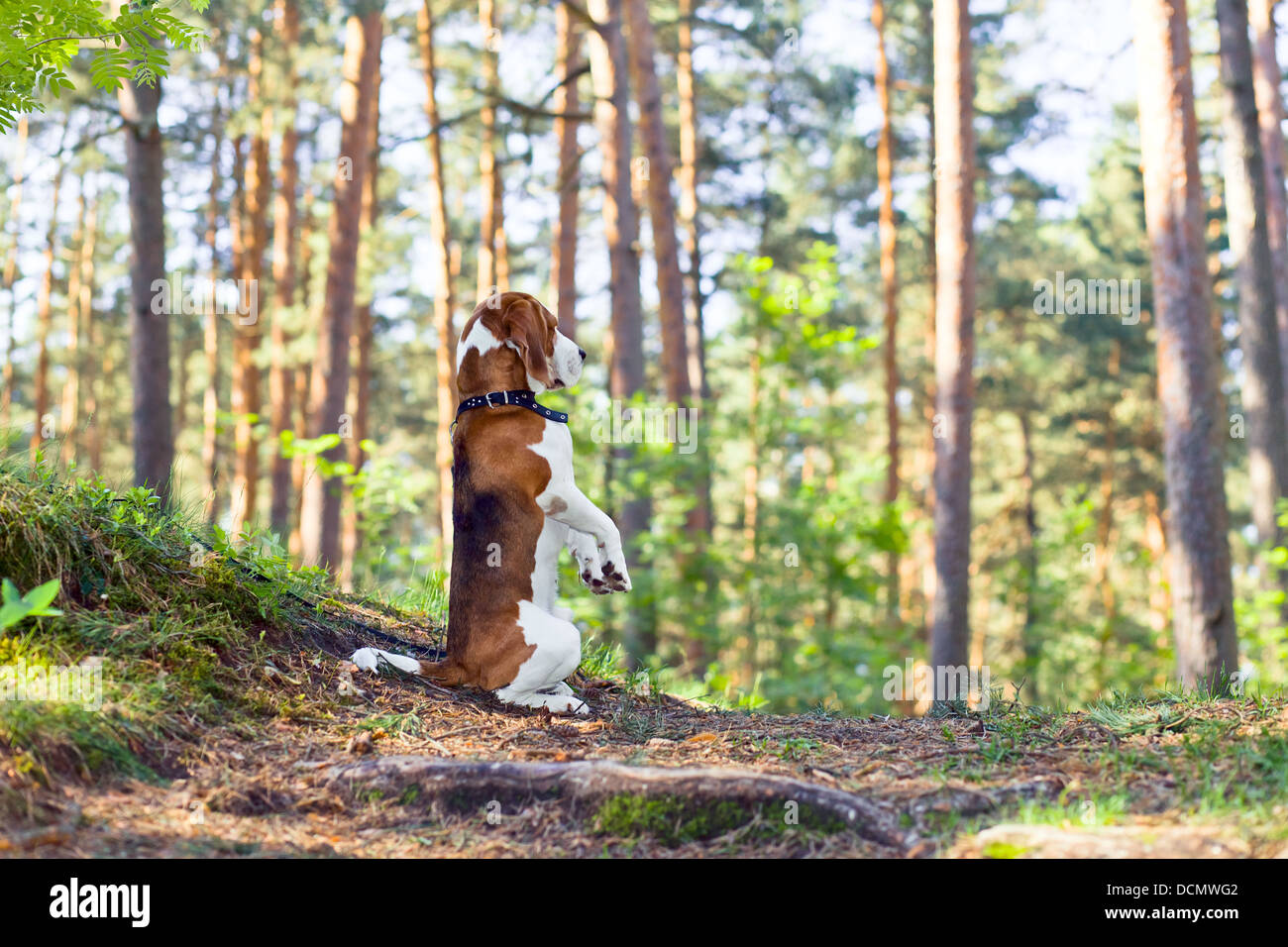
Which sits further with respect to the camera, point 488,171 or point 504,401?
point 488,171

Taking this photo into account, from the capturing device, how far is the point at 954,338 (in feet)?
36.2

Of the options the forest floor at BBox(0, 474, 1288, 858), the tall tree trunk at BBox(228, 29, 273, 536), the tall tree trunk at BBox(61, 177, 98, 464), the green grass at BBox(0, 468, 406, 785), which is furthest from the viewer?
the tall tree trunk at BBox(61, 177, 98, 464)

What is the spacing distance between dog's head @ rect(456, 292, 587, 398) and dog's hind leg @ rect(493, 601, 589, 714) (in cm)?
111

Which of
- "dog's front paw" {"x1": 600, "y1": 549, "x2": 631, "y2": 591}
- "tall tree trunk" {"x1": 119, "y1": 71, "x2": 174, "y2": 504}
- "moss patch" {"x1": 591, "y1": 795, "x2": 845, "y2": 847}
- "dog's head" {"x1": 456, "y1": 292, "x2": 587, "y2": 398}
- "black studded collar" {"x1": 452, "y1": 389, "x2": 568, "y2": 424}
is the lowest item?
"moss patch" {"x1": 591, "y1": 795, "x2": 845, "y2": 847}

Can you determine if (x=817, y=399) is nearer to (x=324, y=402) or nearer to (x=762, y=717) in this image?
(x=324, y=402)

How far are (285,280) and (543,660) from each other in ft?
58.5

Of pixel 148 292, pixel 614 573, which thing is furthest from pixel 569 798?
pixel 148 292

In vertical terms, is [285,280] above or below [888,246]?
below

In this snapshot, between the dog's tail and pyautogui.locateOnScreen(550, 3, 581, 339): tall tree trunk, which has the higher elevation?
pyautogui.locateOnScreen(550, 3, 581, 339): tall tree trunk

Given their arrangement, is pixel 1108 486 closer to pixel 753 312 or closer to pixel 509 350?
pixel 753 312

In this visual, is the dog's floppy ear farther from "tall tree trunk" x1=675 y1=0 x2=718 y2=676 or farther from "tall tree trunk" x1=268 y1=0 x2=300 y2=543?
"tall tree trunk" x1=268 y1=0 x2=300 y2=543

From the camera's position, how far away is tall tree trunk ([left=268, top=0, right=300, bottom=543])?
17609 millimetres

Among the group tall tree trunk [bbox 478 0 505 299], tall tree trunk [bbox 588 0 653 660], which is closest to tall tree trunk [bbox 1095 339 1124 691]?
tall tree trunk [bbox 478 0 505 299]
